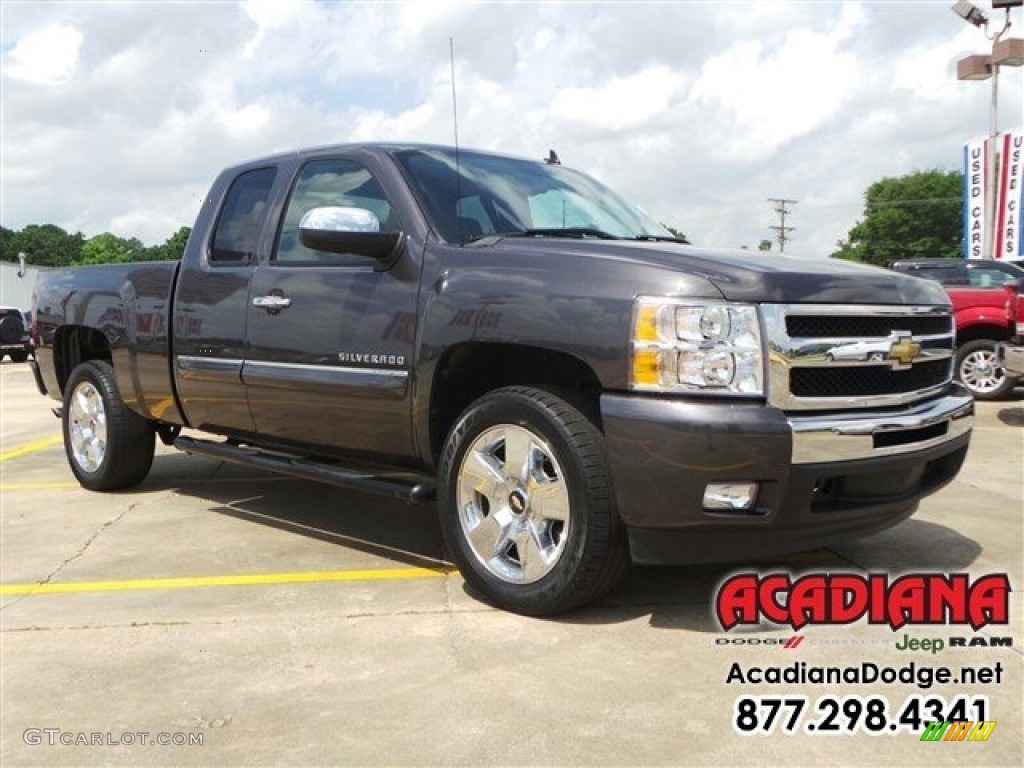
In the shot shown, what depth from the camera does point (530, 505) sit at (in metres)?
3.59

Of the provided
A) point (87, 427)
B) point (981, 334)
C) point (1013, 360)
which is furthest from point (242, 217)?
point (981, 334)

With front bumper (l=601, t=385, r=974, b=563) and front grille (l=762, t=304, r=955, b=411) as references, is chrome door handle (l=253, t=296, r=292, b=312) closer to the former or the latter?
front bumper (l=601, t=385, r=974, b=563)

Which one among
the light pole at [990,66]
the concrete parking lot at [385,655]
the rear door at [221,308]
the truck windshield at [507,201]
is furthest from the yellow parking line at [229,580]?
the light pole at [990,66]

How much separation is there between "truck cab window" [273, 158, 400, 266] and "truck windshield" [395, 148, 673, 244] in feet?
0.64

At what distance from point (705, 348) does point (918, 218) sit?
73.7 m

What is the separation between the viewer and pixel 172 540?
4953mm

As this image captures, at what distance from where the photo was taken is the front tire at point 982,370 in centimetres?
1090

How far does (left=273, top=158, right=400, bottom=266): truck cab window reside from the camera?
4.29 metres

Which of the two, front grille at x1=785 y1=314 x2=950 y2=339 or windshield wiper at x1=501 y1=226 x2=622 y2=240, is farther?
windshield wiper at x1=501 y1=226 x2=622 y2=240

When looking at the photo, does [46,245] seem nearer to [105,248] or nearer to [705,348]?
[105,248]

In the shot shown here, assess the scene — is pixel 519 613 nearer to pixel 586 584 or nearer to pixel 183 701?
pixel 586 584

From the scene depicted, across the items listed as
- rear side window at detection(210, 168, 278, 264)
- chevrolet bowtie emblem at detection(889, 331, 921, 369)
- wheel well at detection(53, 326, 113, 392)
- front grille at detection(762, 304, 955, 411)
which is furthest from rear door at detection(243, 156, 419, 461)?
wheel well at detection(53, 326, 113, 392)

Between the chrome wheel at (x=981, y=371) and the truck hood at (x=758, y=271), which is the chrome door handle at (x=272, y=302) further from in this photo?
the chrome wheel at (x=981, y=371)

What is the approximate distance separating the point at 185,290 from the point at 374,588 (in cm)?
213
